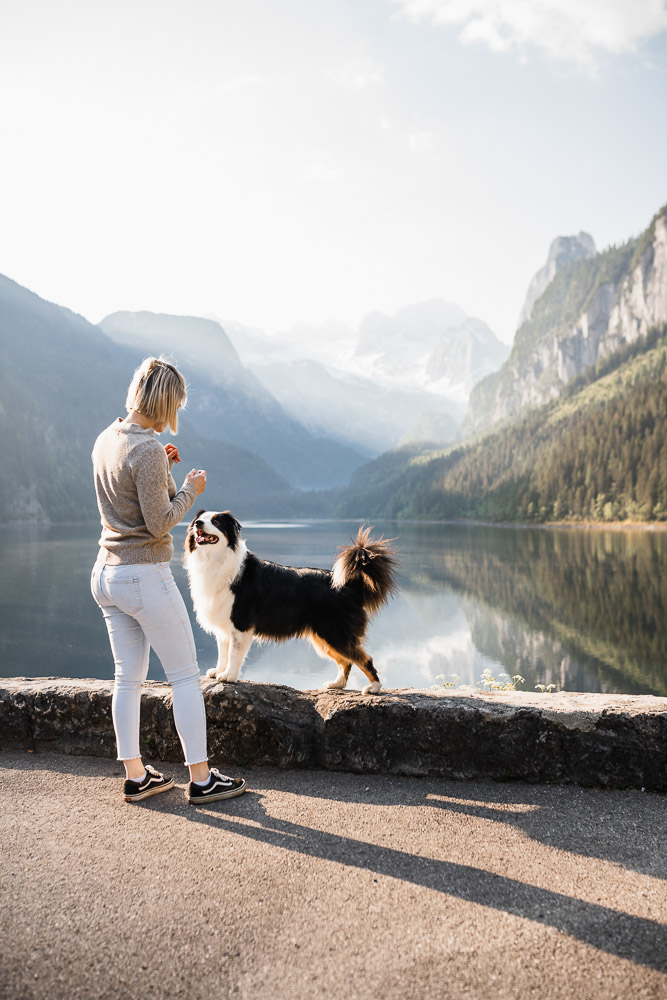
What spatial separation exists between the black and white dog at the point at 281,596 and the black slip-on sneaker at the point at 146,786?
3.22 ft

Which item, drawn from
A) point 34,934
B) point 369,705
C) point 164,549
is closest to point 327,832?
point 369,705

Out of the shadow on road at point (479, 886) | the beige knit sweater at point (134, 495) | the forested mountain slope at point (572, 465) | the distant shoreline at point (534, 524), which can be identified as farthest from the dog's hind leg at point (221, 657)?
the forested mountain slope at point (572, 465)

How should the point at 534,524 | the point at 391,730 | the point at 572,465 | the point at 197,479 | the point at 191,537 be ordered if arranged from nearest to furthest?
the point at 197,479, the point at 391,730, the point at 191,537, the point at 572,465, the point at 534,524

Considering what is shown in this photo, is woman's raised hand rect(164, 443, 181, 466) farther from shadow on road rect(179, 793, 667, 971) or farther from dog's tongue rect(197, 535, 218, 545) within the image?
shadow on road rect(179, 793, 667, 971)

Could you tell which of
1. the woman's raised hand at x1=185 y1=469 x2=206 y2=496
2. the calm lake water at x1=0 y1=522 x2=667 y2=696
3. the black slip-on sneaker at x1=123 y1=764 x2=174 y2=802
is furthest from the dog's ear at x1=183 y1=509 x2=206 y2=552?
the calm lake water at x1=0 y1=522 x2=667 y2=696

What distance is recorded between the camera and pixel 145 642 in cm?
417

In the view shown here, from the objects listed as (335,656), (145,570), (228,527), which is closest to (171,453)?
(145,570)

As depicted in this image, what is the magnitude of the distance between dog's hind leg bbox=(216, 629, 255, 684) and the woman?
1.04 m

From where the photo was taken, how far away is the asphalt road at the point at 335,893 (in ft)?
8.20

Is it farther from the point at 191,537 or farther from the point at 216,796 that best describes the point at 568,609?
the point at 216,796

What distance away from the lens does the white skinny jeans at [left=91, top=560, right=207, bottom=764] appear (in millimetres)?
3887

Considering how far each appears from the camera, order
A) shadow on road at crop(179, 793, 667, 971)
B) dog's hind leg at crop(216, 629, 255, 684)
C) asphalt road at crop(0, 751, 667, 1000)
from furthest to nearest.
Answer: dog's hind leg at crop(216, 629, 255, 684)
shadow on road at crop(179, 793, 667, 971)
asphalt road at crop(0, 751, 667, 1000)

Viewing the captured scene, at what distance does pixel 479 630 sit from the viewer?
102ft

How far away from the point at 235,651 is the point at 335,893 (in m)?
2.39
